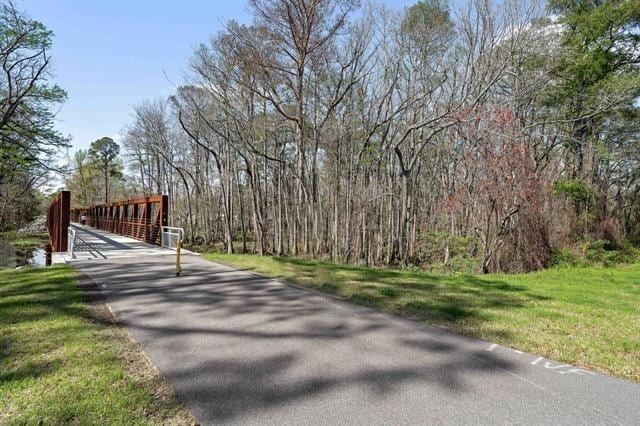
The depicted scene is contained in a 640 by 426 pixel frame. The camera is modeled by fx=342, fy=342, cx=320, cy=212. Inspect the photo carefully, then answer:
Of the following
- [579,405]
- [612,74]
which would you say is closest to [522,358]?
[579,405]

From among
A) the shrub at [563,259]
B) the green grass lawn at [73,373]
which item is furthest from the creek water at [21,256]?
the shrub at [563,259]

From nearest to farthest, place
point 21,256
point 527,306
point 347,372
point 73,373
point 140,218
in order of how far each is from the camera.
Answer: point 73,373 → point 347,372 → point 527,306 → point 21,256 → point 140,218

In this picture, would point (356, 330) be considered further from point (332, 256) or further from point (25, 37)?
point (25, 37)

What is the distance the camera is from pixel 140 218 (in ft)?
57.6

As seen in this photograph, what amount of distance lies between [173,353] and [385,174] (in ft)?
52.9

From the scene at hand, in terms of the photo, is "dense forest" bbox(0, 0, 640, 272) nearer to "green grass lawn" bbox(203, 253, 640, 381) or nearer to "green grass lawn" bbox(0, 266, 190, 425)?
"green grass lawn" bbox(203, 253, 640, 381)

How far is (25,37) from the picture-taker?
12.1 meters

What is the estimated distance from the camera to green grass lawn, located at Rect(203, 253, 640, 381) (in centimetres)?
340

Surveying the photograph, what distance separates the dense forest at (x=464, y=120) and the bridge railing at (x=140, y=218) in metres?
3.12

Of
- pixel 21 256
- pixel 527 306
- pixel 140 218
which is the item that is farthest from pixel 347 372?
pixel 21 256

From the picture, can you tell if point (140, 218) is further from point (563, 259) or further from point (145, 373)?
point (563, 259)

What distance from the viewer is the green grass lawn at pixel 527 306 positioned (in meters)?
3.40

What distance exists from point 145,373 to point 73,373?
54 cm

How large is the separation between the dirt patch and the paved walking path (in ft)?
0.24
